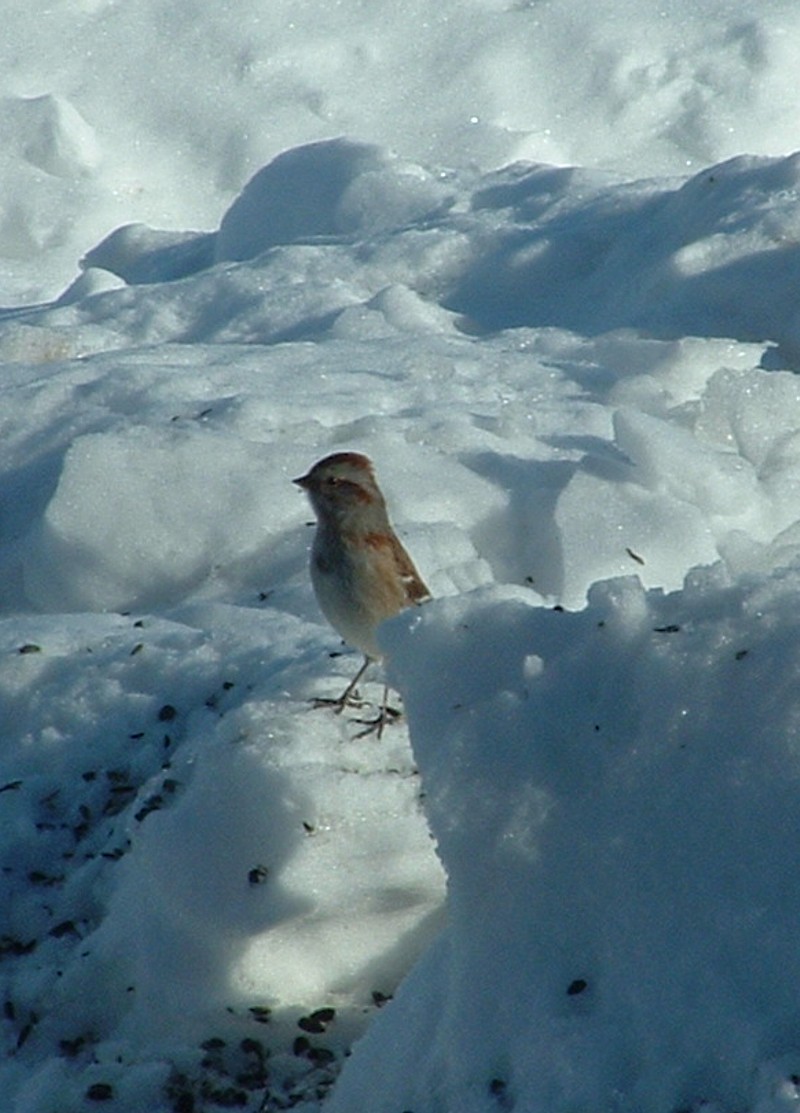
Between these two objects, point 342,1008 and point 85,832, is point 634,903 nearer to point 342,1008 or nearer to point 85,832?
point 342,1008

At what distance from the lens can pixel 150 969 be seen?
3244 mm

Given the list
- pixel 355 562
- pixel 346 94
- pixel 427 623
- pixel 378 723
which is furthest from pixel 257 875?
pixel 346 94

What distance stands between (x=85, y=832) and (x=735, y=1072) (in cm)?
179

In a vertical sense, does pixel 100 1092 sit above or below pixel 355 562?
below

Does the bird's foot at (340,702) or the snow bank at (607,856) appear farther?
the bird's foot at (340,702)

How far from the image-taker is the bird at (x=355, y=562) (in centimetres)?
379

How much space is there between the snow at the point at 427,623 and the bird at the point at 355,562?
0.11m

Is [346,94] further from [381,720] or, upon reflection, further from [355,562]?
[381,720]

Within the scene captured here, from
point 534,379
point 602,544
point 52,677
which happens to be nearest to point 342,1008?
point 52,677

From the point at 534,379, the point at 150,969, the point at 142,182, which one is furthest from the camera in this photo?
the point at 142,182

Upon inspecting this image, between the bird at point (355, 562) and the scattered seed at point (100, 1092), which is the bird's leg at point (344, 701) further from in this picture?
the scattered seed at point (100, 1092)

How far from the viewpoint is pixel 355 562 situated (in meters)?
3.93

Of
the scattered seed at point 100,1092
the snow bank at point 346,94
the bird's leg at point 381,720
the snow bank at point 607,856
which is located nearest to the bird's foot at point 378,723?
the bird's leg at point 381,720

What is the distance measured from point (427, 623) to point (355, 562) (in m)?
1.02
